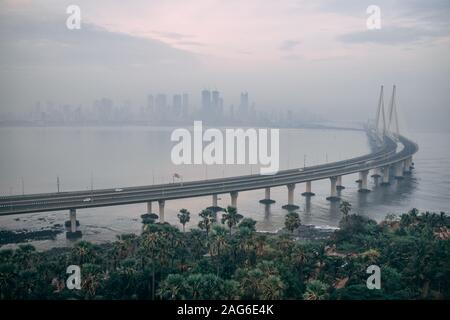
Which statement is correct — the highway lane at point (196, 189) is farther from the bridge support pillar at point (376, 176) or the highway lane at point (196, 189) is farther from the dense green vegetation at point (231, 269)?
the dense green vegetation at point (231, 269)

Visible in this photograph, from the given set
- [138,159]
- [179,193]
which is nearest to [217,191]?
[179,193]

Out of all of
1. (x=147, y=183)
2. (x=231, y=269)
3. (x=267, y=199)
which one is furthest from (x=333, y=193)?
(x=231, y=269)

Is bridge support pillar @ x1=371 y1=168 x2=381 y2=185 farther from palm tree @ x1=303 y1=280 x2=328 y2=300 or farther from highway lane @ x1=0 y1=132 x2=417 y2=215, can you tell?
palm tree @ x1=303 y1=280 x2=328 y2=300

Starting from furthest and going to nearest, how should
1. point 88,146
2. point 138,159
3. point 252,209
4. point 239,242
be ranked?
1. point 88,146
2. point 138,159
3. point 252,209
4. point 239,242

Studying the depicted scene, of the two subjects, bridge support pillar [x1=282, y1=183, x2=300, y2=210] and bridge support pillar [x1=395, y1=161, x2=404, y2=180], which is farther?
bridge support pillar [x1=395, y1=161, x2=404, y2=180]

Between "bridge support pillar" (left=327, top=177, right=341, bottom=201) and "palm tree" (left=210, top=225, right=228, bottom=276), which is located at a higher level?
"palm tree" (left=210, top=225, right=228, bottom=276)

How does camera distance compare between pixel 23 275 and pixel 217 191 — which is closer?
pixel 23 275

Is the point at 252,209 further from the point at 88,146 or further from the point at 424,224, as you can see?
the point at 88,146

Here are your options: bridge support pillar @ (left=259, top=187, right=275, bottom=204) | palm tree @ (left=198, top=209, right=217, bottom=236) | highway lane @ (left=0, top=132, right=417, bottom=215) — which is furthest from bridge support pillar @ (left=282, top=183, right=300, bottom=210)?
palm tree @ (left=198, top=209, right=217, bottom=236)
